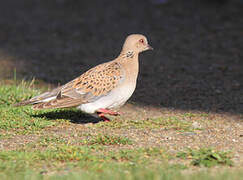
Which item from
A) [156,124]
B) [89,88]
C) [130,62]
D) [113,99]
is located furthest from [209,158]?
[130,62]

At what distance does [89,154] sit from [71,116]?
2.26m

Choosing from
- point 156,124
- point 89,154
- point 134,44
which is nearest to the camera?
point 89,154

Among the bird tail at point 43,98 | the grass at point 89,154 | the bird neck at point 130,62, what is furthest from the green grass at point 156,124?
the bird tail at point 43,98

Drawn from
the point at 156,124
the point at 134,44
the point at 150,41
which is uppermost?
the point at 150,41

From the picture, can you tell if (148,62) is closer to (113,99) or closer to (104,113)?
(104,113)

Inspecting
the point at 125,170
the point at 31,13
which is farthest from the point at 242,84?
the point at 31,13

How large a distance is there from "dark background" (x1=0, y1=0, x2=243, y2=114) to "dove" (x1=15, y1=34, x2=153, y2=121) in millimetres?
1602

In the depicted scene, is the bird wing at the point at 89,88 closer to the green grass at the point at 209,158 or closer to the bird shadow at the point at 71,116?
the bird shadow at the point at 71,116

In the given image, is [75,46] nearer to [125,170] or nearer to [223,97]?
[223,97]

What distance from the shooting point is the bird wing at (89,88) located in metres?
7.29

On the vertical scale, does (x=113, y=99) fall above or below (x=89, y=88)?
below

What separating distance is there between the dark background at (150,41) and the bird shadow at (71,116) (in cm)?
133

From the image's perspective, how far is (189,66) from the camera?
11711mm

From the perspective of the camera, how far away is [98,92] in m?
7.32
